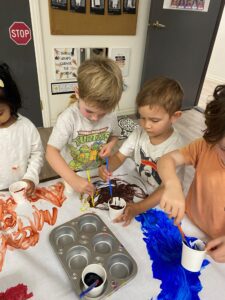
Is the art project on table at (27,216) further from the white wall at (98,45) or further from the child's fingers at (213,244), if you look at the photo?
the white wall at (98,45)

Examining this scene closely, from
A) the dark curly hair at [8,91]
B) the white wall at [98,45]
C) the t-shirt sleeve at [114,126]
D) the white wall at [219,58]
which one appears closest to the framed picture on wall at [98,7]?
the white wall at [98,45]

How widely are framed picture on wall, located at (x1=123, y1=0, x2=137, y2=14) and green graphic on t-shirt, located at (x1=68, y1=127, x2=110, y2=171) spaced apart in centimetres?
187

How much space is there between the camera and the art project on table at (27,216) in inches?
30.4

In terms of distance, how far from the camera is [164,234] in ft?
2.73

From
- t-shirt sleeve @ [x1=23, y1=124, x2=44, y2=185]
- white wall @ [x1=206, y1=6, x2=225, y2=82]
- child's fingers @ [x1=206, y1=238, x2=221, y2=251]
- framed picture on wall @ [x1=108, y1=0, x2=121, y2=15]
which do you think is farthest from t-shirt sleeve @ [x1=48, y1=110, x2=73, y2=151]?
white wall @ [x1=206, y1=6, x2=225, y2=82]

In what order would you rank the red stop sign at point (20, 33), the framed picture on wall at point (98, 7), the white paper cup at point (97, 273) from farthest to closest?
the framed picture on wall at point (98, 7), the red stop sign at point (20, 33), the white paper cup at point (97, 273)

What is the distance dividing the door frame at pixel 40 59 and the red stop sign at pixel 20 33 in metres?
0.06

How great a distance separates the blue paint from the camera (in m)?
0.66

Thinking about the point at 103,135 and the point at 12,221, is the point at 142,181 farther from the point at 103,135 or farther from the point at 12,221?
the point at 12,221

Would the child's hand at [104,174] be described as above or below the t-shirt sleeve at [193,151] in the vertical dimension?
below

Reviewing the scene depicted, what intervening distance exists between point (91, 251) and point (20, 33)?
6.85 ft

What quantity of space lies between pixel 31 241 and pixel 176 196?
47 centimetres

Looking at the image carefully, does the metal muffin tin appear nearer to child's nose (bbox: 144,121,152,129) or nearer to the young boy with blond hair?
the young boy with blond hair

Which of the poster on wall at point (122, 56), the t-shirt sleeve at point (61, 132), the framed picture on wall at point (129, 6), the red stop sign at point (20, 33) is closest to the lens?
the t-shirt sleeve at point (61, 132)
